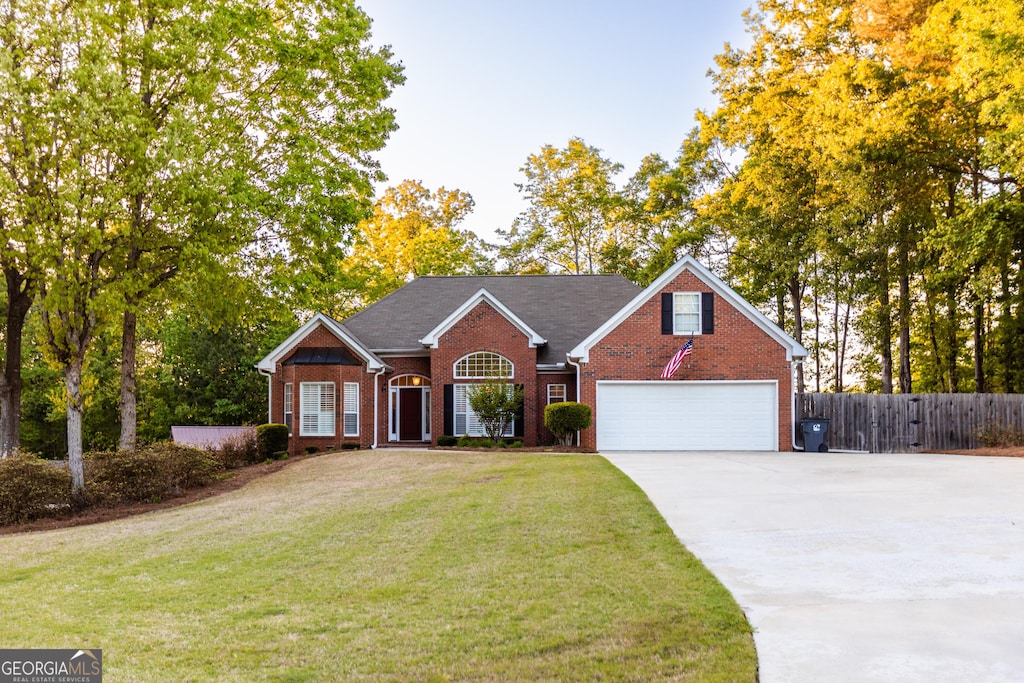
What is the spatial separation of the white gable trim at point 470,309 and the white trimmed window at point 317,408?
370 centimetres

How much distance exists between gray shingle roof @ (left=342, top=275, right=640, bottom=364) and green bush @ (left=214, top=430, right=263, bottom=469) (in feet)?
16.8

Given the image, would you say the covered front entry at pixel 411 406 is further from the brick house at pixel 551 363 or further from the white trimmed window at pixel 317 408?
the white trimmed window at pixel 317 408

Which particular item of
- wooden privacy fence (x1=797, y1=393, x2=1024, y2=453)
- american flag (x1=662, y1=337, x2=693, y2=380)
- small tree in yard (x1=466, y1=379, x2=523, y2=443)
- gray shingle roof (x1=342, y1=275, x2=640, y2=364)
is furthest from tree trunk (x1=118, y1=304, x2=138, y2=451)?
wooden privacy fence (x1=797, y1=393, x2=1024, y2=453)

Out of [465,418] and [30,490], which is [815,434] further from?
[30,490]

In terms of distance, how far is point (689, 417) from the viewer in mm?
23547

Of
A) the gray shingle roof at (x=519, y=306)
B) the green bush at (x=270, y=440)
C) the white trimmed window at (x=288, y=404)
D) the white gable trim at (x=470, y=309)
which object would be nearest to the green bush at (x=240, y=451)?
the green bush at (x=270, y=440)

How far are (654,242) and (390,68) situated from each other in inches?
819

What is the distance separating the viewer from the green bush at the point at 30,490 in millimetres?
14531

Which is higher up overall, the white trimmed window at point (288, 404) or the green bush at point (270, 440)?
the white trimmed window at point (288, 404)

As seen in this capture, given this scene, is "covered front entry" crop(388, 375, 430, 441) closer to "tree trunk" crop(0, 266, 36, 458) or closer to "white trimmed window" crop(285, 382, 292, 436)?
"white trimmed window" crop(285, 382, 292, 436)

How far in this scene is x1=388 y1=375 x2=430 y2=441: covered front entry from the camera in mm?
27719

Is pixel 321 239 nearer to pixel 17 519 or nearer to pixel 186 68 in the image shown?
pixel 186 68

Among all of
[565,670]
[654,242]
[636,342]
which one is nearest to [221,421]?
[636,342]

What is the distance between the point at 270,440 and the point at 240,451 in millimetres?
1239
